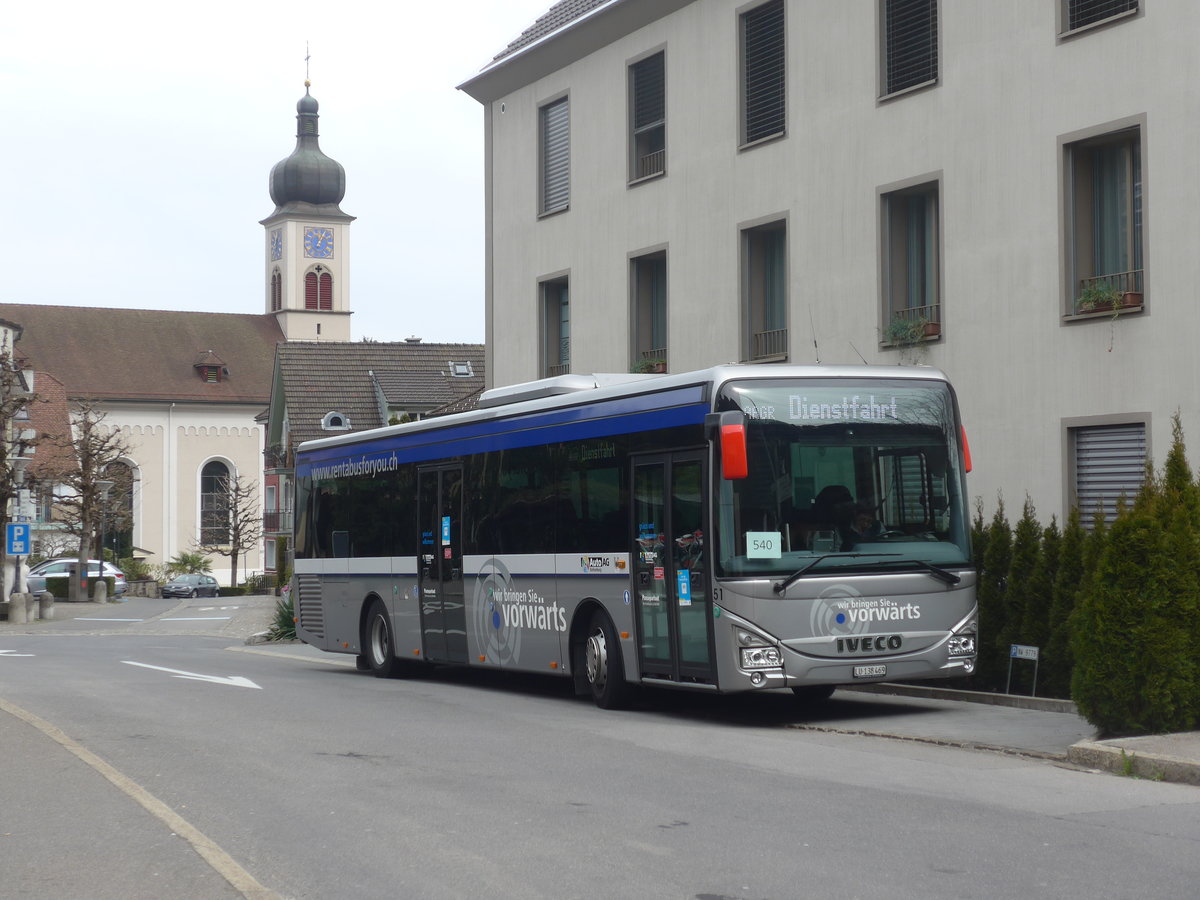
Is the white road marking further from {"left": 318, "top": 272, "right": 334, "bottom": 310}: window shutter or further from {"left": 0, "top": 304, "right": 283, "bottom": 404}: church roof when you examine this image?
{"left": 318, "top": 272, "right": 334, "bottom": 310}: window shutter

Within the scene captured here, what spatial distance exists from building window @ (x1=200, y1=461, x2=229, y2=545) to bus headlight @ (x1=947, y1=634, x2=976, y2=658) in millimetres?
81293

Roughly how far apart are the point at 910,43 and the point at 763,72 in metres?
2.95

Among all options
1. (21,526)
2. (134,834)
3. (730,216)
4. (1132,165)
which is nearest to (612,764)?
(134,834)

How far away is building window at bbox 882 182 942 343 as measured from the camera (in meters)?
19.7

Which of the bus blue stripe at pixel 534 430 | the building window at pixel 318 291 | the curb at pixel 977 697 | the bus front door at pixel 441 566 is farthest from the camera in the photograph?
the building window at pixel 318 291

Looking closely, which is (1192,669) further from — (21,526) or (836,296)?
(21,526)

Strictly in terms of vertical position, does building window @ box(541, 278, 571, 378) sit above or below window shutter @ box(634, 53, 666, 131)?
below

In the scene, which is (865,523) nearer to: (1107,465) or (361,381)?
(1107,465)

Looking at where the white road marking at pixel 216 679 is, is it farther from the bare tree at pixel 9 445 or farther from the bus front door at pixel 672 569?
the bare tree at pixel 9 445

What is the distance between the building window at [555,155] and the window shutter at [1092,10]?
10866 mm

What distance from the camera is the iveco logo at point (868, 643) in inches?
531

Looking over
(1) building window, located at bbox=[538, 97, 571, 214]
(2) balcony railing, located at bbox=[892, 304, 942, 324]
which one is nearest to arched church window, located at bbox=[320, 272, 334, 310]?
(1) building window, located at bbox=[538, 97, 571, 214]

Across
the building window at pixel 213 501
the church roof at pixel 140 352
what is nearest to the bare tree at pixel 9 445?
the building window at pixel 213 501

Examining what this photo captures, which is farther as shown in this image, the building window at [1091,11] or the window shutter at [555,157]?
the window shutter at [555,157]
